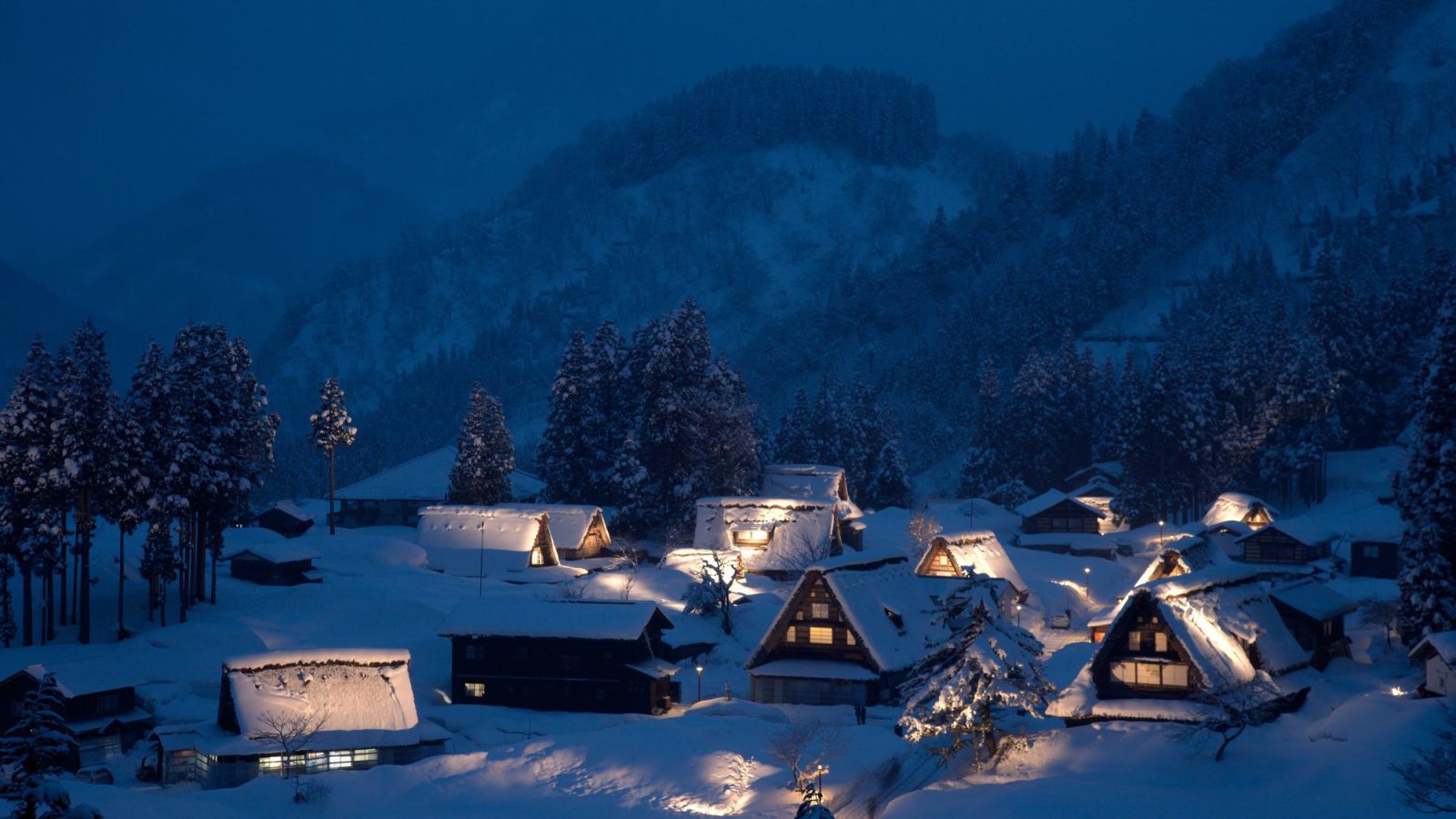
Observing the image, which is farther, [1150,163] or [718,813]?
[1150,163]

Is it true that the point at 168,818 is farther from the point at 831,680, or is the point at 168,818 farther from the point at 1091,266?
the point at 1091,266

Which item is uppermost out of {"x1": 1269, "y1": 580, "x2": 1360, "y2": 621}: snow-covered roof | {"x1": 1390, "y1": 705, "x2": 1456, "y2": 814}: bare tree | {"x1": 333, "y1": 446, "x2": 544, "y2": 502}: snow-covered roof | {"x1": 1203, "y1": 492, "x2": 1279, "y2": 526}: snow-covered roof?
{"x1": 333, "y1": 446, "x2": 544, "y2": 502}: snow-covered roof

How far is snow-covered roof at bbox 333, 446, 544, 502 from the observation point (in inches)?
3305

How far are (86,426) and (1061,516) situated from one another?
5498 cm

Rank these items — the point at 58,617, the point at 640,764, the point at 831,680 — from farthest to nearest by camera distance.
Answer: the point at 58,617 < the point at 831,680 < the point at 640,764

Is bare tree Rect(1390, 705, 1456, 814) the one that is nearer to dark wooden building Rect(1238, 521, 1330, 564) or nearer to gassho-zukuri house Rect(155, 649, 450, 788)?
gassho-zukuri house Rect(155, 649, 450, 788)

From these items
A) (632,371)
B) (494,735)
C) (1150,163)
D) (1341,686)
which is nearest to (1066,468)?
(632,371)

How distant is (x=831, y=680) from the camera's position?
4219 cm

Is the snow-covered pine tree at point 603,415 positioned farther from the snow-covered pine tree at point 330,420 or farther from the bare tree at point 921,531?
the bare tree at point 921,531

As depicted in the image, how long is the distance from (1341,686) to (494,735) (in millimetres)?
26269

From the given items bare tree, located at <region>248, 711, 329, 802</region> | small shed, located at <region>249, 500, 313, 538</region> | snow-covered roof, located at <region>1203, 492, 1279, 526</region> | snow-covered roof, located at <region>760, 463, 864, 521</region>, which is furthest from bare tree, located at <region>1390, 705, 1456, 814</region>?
small shed, located at <region>249, 500, 313, 538</region>

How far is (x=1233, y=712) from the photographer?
31297 mm

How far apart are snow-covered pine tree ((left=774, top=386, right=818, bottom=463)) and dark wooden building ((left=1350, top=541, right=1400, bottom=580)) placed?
3821cm

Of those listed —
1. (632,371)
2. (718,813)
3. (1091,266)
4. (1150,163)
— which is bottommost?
(718,813)
